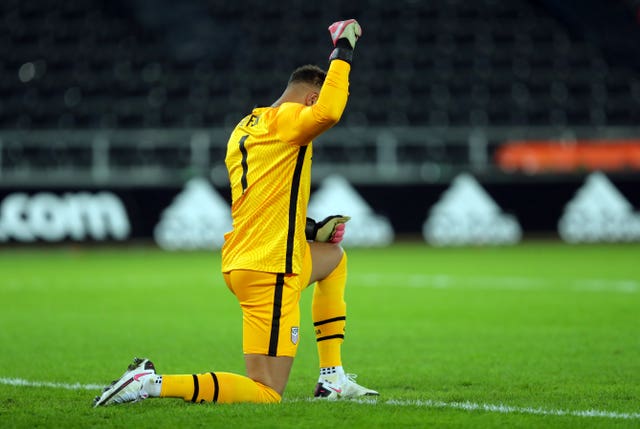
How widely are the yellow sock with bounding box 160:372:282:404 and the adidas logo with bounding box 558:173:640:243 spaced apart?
17.2 m

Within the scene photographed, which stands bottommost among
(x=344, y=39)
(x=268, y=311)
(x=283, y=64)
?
(x=268, y=311)

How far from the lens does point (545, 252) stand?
19797 millimetres

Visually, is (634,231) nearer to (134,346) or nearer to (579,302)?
(579,302)

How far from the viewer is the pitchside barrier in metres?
20.9

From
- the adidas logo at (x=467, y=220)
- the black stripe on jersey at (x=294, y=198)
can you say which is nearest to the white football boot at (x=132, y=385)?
the black stripe on jersey at (x=294, y=198)

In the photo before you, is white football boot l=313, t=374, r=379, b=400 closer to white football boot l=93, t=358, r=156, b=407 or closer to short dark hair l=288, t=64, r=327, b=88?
white football boot l=93, t=358, r=156, b=407

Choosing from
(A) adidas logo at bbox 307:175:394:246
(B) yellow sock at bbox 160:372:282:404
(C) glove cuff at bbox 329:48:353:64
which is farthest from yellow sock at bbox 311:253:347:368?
(A) adidas logo at bbox 307:175:394:246

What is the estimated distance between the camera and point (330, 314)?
6.36 m

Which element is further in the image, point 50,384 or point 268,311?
point 50,384

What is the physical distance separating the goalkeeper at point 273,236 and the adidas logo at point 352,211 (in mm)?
14880

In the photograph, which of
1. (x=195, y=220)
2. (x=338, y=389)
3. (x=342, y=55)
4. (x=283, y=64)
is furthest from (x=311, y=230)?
(x=283, y=64)

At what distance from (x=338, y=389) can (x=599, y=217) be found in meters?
17.1

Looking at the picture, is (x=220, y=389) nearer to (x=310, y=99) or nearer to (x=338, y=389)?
(x=338, y=389)

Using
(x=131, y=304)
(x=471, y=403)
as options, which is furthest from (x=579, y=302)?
(x=471, y=403)
